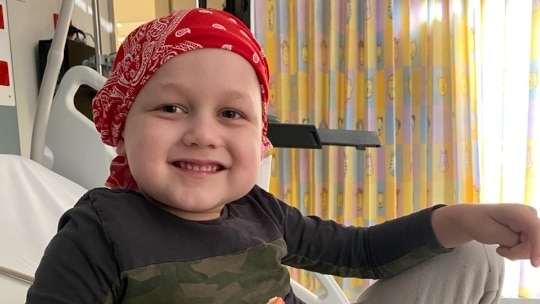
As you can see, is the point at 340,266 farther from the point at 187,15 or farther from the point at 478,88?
the point at 478,88

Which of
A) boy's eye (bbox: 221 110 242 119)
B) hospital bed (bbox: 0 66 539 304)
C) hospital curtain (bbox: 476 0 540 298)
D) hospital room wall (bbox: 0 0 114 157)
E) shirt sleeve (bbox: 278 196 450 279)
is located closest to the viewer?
boy's eye (bbox: 221 110 242 119)

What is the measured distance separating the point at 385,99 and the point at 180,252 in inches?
76.0

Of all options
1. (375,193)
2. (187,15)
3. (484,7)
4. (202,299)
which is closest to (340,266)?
(202,299)

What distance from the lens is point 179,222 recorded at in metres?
0.64

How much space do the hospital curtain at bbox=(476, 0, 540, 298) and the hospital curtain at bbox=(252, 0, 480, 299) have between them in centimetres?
8

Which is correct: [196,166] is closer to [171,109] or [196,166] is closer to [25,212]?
[171,109]

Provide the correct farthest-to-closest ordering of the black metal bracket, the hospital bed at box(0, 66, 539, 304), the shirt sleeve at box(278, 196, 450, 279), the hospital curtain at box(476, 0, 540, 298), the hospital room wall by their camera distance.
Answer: the hospital curtain at box(476, 0, 540, 298) < the hospital room wall < the black metal bracket < the hospital bed at box(0, 66, 539, 304) < the shirt sleeve at box(278, 196, 450, 279)

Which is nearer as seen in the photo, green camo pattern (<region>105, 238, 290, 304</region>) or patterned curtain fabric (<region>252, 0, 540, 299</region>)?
green camo pattern (<region>105, 238, 290, 304</region>)

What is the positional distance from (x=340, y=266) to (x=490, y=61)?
71.0 inches

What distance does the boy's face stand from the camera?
2.01 ft

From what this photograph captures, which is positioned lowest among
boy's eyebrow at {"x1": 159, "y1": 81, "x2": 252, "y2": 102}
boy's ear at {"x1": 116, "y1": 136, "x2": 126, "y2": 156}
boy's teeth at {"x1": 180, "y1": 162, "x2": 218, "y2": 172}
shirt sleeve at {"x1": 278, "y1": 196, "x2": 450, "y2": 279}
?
shirt sleeve at {"x1": 278, "y1": 196, "x2": 450, "y2": 279}

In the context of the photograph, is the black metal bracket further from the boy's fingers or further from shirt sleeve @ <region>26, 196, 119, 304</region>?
shirt sleeve @ <region>26, 196, 119, 304</region>

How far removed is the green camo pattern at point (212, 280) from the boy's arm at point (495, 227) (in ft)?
0.80

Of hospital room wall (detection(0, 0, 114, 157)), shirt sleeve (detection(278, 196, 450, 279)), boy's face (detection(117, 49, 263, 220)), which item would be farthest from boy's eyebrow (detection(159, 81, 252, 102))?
hospital room wall (detection(0, 0, 114, 157))
